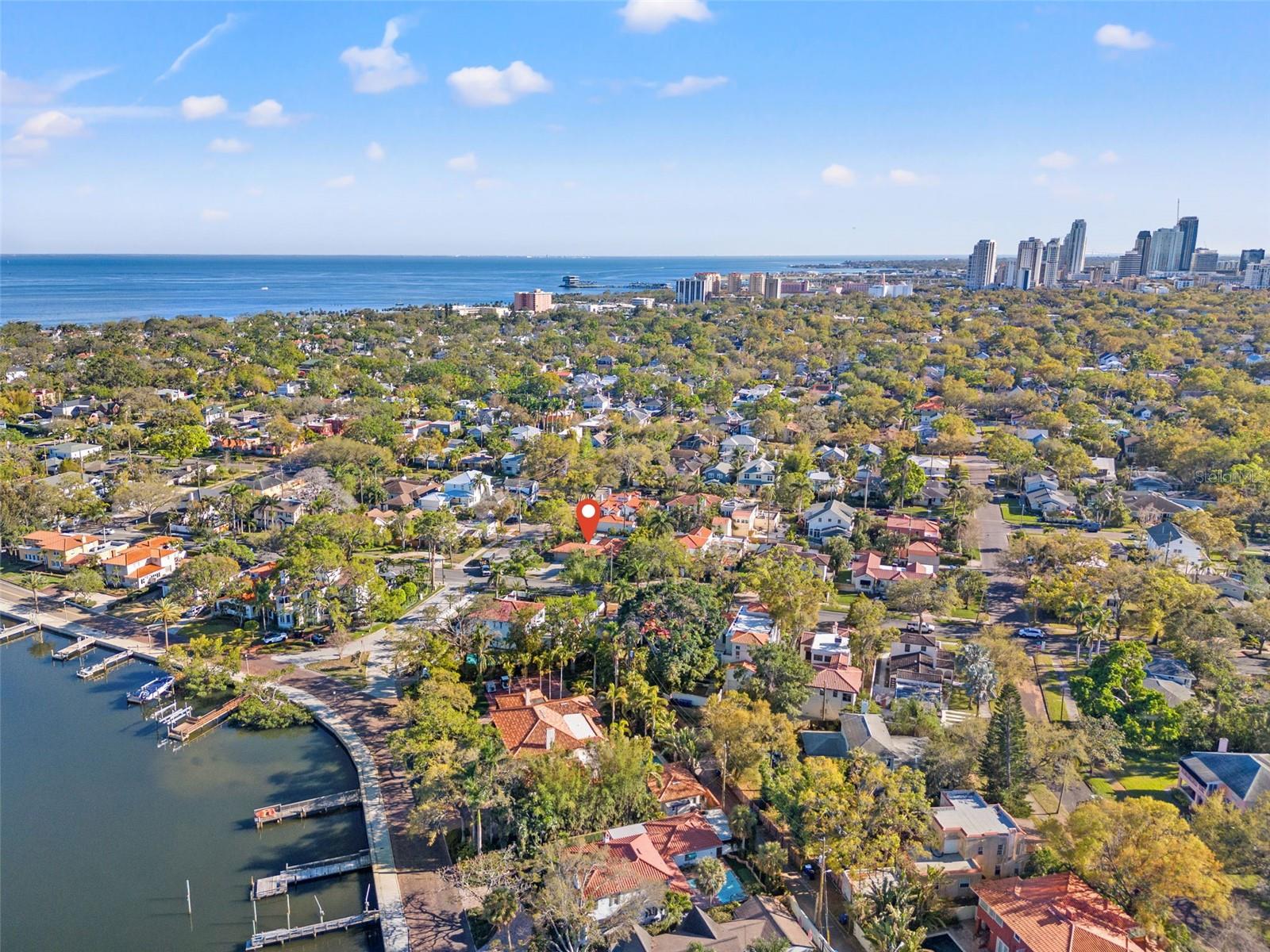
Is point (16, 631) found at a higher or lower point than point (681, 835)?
lower

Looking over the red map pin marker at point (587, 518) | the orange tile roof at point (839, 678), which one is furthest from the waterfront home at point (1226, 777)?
the red map pin marker at point (587, 518)

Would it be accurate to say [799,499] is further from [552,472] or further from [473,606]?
[473,606]

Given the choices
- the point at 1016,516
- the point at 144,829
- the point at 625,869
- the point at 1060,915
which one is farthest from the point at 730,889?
the point at 1016,516

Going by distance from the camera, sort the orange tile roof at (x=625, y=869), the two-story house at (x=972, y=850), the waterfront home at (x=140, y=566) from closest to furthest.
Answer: the orange tile roof at (x=625, y=869)
the two-story house at (x=972, y=850)
the waterfront home at (x=140, y=566)

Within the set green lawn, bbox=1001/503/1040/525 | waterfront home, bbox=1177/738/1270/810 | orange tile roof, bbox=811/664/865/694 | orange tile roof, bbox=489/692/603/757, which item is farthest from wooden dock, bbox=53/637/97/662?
green lawn, bbox=1001/503/1040/525

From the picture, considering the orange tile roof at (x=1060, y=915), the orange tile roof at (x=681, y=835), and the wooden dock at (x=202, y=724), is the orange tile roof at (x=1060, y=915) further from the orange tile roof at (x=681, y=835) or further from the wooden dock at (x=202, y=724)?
the wooden dock at (x=202, y=724)

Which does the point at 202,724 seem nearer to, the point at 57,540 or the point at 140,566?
the point at 140,566
